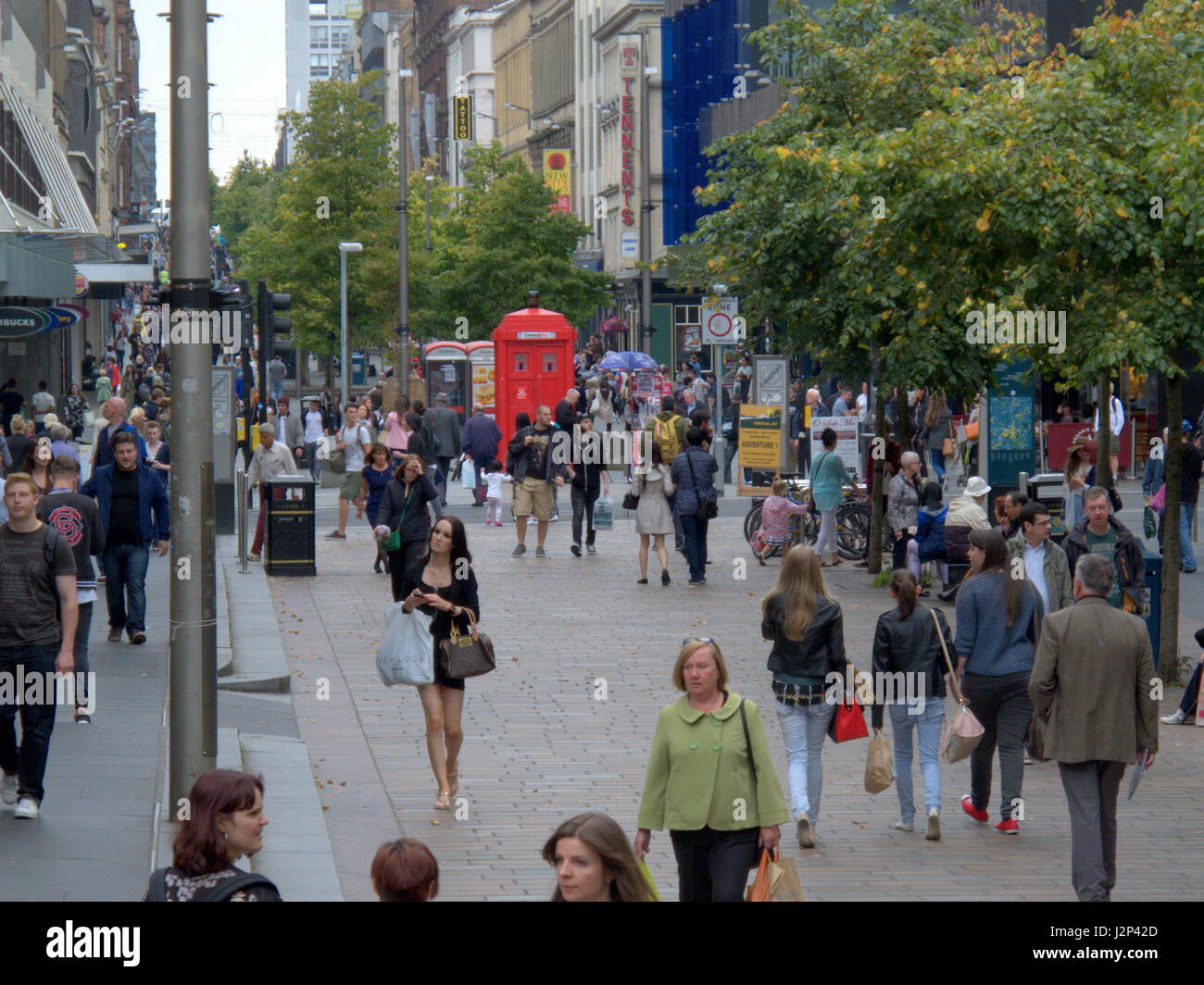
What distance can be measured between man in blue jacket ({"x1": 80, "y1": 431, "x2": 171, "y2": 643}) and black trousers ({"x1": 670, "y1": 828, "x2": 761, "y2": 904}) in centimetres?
885

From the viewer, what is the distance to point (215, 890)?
4.51 meters

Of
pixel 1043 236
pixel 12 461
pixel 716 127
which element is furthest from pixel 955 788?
pixel 716 127

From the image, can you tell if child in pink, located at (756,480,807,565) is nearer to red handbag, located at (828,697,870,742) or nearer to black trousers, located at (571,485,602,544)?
black trousers, located at (571,485,602,544)

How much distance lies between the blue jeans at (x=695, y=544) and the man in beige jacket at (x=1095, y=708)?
11695 mm

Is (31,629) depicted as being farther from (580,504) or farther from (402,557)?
(580,504)

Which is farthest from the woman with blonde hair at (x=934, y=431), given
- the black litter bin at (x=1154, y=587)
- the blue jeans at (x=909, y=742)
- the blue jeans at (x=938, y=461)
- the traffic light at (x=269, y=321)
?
the blue jeans at (x=909, y=742)

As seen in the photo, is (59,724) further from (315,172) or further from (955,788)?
(315,172)

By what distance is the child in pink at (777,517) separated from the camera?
21.4 metres

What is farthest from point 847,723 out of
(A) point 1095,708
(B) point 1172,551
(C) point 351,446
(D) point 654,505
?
(C) point 351,446

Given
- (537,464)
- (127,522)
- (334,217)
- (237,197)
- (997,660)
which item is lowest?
(997,660)

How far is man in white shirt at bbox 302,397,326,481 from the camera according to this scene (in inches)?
1296

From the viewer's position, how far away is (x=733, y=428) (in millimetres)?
38031

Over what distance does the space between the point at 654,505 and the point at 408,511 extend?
432 cm

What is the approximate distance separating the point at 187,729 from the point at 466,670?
1745mm
